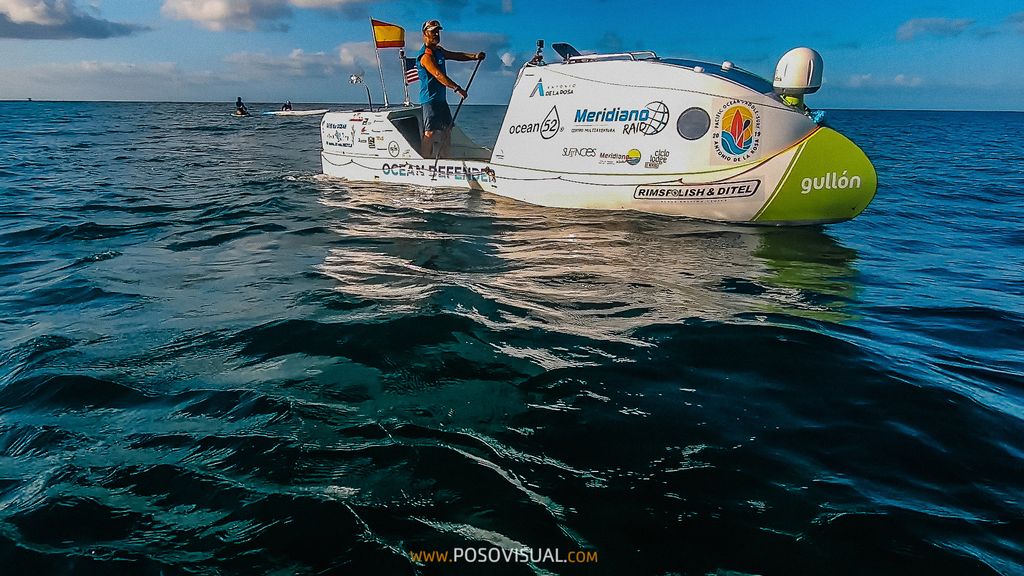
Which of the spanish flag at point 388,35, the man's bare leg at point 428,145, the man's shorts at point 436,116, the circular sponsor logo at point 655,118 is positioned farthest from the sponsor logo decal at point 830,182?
the spanish flag at point 388,35

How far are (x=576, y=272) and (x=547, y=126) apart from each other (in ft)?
13.7

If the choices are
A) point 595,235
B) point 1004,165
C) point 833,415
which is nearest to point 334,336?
point 833,415

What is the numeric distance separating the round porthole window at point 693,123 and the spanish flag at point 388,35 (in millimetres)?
6917

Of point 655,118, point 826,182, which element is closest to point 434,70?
point 655,118

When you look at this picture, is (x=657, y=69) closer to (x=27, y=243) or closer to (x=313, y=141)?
(x=27, y=243)

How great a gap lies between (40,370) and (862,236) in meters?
10.1

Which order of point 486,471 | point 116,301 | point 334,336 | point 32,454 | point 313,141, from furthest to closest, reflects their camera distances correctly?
1. point 313,141
2. point 116,301
3. point 334,336
4. point 32,454
5. point 486,471

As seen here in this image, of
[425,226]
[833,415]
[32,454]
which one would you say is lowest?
[32,454]

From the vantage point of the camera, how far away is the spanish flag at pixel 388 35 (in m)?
11.8

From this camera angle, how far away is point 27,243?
7.70 m

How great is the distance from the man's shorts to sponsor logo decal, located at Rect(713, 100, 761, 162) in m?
5.58

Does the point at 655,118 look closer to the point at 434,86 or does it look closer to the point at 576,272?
the point at 576,272
